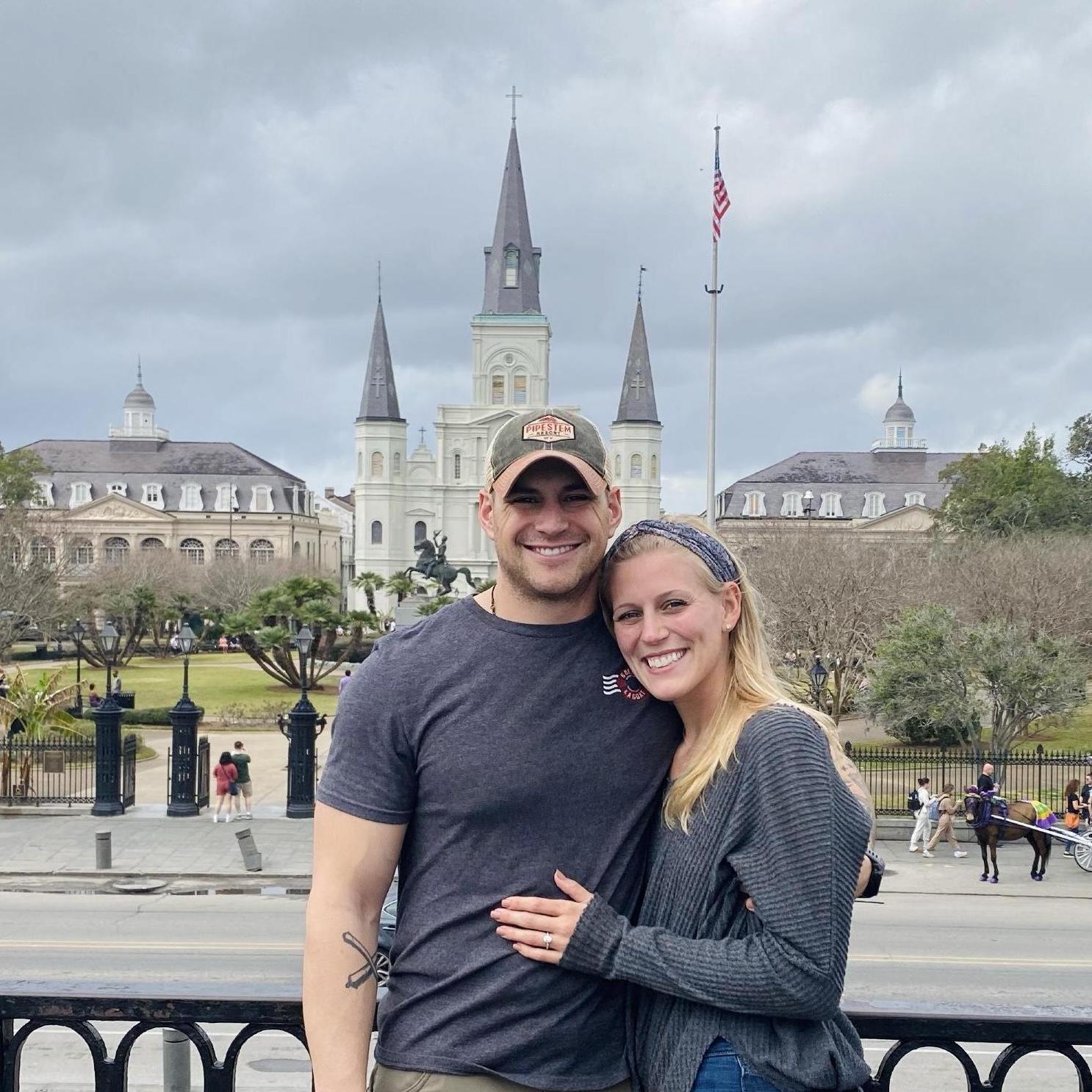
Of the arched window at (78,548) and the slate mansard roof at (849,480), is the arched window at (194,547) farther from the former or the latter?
the slate mansard roof at (849,480)

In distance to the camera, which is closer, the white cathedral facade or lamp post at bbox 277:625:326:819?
lamp post at bbox 277:625:326:819

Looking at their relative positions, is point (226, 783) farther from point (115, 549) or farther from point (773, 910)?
point (115, 549)

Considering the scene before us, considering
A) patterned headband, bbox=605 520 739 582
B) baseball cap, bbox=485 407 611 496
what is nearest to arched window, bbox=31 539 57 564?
baseball cap, bbox=485 407 611 496

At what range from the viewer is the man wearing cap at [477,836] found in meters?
2.69

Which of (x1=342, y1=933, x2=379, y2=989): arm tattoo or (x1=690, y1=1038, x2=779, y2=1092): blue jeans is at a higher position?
(x1=342, y1=933, x2=379, y2=989): arm tattoo

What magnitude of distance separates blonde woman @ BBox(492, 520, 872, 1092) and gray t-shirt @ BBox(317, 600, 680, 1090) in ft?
0.21

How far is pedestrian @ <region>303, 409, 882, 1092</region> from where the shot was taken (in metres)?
2.69

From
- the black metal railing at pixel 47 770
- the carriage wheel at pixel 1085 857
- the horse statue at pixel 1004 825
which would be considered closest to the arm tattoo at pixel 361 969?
the horse statue at pixel 1004 825

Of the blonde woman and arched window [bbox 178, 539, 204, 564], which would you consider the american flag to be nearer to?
the blonde woman

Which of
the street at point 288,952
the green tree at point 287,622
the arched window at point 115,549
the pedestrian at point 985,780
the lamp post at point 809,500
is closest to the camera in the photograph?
the street at point 288,952

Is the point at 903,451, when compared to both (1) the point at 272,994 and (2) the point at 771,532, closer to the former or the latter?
(2) the point at 771,532

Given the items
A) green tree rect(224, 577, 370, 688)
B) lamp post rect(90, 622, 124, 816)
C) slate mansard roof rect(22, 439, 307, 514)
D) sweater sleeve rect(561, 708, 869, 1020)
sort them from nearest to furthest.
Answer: sweater sleeve rect(561, 708, 869, 1020) < lamp post rect(90, 622, 124, 816) < green tree rect(224, 577, 370, 688) < slate mansard roof rect(22, 439, 307, 514)

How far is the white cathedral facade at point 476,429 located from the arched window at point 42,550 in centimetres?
4266

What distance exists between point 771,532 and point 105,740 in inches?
1071
